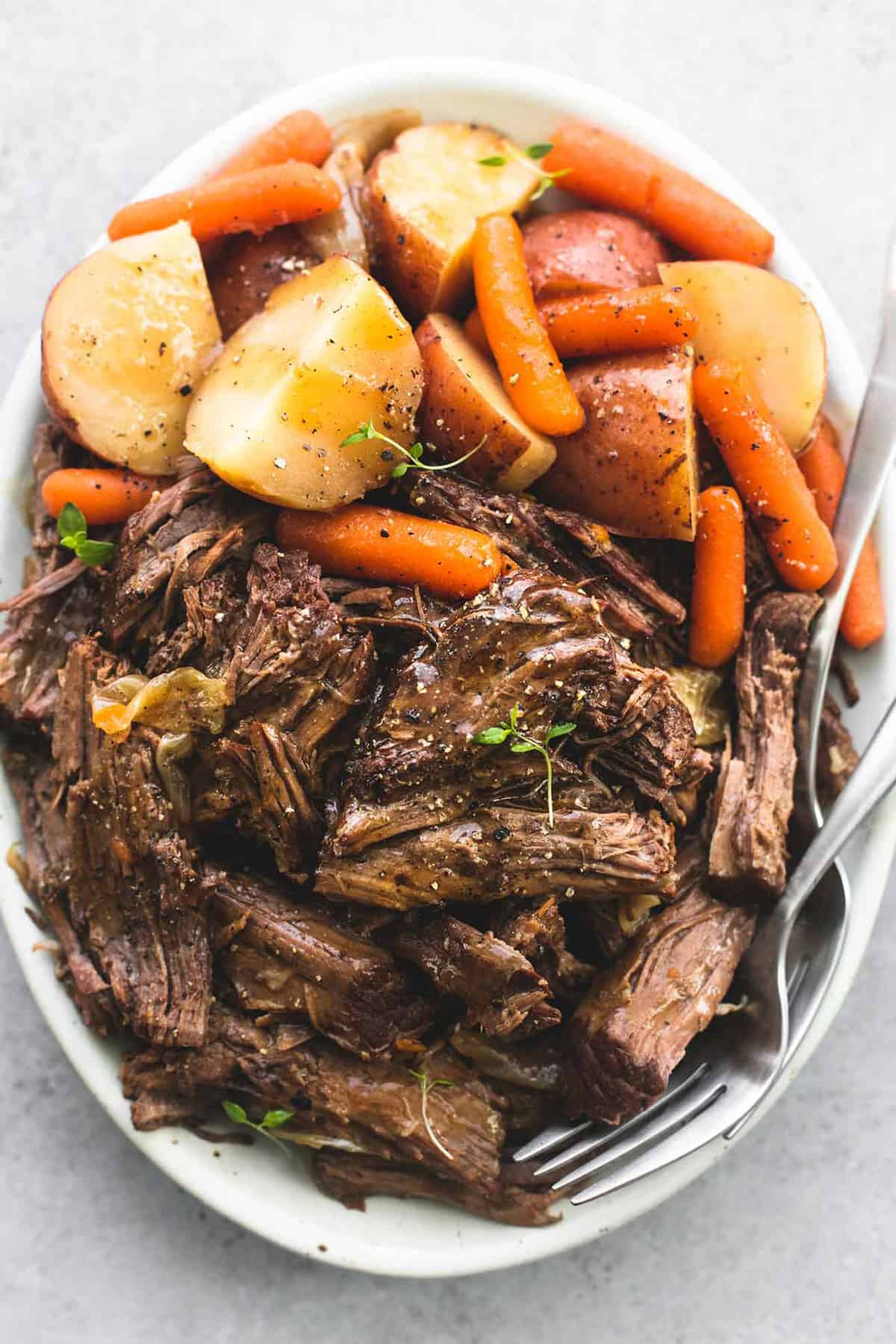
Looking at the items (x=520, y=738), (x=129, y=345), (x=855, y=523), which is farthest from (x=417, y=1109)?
Result: (x=129, y=345)

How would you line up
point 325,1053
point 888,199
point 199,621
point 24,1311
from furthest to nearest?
point 888,199 < point 24,1311 < point 325,1053 < point 199,621

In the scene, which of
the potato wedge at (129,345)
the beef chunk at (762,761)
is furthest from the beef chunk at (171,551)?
the beef chunk at (762,761)

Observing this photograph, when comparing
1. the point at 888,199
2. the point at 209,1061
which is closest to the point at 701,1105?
the point at 209,1061

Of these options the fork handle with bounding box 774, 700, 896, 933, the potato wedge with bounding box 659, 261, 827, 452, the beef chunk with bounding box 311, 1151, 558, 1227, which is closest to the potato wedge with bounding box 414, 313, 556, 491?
the potato wedge with bounding box 659, 261, 827, 452

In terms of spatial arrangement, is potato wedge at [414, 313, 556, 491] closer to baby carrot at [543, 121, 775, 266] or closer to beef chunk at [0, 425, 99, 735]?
baby carrot at [543, 121, 775, 266]

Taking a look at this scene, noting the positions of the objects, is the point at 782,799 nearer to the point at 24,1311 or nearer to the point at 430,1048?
the point at 430,1048

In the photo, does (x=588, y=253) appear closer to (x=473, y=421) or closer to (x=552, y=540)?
(x=473, y=421)
